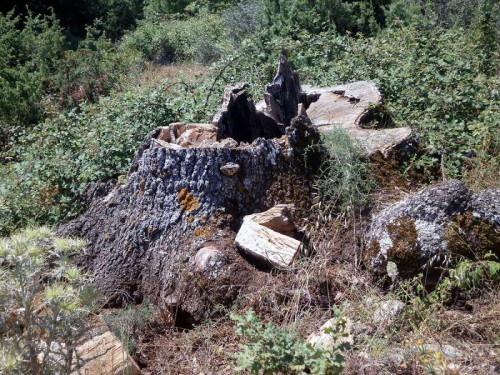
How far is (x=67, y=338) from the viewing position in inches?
103

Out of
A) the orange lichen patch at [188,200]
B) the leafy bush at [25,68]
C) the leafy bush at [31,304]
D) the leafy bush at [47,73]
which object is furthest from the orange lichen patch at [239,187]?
the leafy bush at [25,68]

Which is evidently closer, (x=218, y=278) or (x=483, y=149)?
(x=218, y=278)

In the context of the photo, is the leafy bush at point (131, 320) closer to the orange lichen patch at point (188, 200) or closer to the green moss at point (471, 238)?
the orange lichen patch at point (188, 200)

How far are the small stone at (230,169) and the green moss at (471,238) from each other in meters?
1.30

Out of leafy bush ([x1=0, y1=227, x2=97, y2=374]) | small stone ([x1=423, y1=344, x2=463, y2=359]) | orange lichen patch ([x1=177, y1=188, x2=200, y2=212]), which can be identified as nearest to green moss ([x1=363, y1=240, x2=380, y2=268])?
small stone ([x1=423, y1=344, x2=463, y2=359])

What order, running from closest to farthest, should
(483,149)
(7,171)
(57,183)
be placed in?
(483,149) < (57,183) < (7,171)

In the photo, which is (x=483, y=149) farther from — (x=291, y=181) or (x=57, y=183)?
(x=57, y=183)

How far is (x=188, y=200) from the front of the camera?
405 centimetres

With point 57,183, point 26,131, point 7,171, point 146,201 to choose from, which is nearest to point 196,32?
point 26,131

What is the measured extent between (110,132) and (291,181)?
2130 millimetres

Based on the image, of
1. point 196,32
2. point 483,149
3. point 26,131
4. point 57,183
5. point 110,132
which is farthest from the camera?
point 196,32

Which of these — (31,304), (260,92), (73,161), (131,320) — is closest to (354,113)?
(260,92)

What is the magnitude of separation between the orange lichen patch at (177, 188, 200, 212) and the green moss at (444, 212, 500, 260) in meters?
1.50

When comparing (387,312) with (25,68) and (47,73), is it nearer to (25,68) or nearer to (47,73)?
(25,68)
